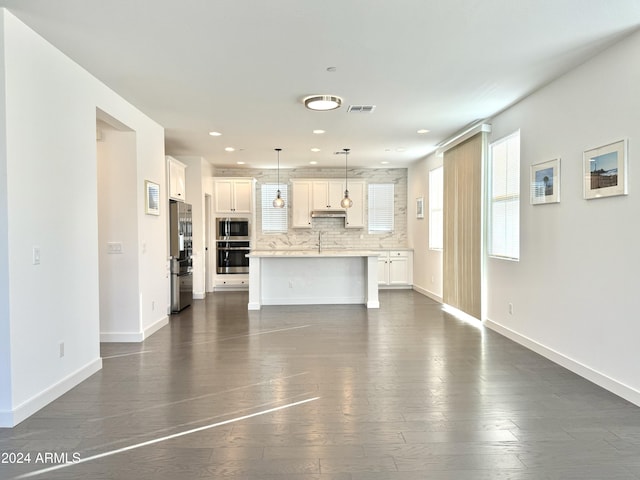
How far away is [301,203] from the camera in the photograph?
934 centimetres

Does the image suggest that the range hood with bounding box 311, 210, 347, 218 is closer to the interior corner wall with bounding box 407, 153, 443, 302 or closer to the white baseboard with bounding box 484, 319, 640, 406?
the interior corner wall with bounding box 407, 153, 443, 302

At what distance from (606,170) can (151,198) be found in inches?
192

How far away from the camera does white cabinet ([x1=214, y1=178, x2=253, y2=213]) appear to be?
29.5 ft

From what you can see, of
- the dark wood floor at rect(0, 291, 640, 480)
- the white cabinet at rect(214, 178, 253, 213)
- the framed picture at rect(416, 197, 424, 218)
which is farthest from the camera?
the white cabinet at rect(214, 178, 253, 213)

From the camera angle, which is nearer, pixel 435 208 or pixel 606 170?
pixel 606 170

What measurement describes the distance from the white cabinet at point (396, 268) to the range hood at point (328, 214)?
1.33 meters

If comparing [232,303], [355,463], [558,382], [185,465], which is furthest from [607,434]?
[232,303]

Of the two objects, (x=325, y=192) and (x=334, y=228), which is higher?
(x=325, y=192)

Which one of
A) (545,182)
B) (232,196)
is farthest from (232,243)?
(545,182)

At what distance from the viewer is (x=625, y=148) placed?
3.09m

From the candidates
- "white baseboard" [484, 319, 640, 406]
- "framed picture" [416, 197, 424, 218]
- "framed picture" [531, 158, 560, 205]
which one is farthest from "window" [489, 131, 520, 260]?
"framed picture" [416, 197, 424, 218]

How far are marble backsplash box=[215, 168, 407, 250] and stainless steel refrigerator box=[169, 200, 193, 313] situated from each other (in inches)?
108

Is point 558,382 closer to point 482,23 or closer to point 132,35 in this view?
point 482,23

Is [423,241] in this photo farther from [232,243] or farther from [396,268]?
[232,243]
